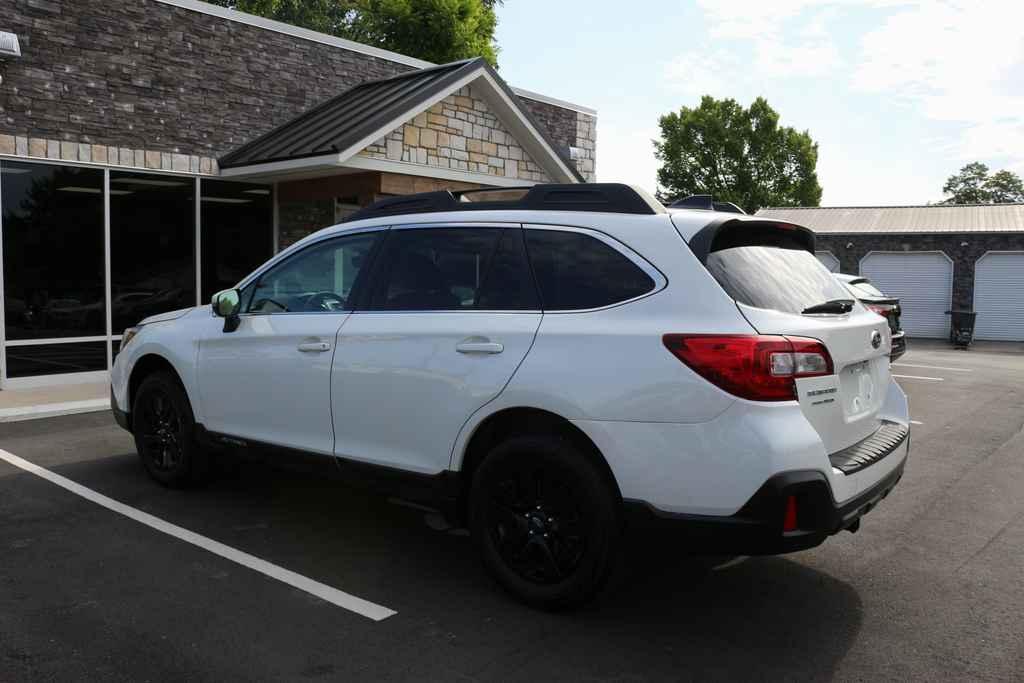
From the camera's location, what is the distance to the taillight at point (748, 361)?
337cm

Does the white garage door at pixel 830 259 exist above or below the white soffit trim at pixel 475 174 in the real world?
below

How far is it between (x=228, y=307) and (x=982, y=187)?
95.9 m

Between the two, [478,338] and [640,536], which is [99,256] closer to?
[478,338]

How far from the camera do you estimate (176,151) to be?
40.2 feet

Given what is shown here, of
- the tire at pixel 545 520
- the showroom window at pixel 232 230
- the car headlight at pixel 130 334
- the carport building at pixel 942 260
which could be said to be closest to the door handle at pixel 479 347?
the tire at pixel 545 520

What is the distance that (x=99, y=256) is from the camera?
37.7 feet

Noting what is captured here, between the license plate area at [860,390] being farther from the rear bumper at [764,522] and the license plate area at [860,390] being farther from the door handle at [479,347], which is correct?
the door handle at [479,347]

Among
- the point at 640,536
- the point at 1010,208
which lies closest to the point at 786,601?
the point at 640,536

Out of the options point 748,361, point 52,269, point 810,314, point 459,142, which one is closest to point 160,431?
point 748,361

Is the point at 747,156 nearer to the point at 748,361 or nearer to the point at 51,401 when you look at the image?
the point at 51,401

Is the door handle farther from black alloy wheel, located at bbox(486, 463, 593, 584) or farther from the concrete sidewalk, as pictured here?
the concrete sidewalk

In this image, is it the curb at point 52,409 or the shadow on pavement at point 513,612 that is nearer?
the shadow on pavement at point 513,612

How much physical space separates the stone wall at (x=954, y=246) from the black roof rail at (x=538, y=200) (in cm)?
2581

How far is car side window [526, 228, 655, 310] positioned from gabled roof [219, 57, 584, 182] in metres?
7.42
